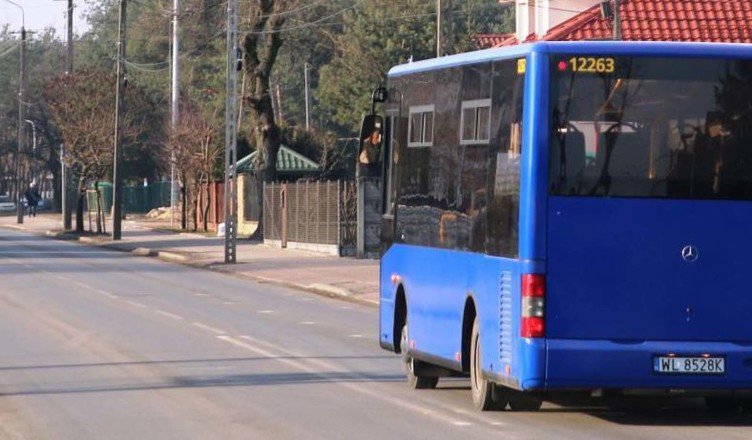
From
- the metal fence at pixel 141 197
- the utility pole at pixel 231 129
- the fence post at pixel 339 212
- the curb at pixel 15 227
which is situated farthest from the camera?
the metal fence at pixel 141 197

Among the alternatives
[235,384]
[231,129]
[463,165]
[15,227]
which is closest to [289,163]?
[15,227]

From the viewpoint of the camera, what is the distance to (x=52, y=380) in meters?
15.9

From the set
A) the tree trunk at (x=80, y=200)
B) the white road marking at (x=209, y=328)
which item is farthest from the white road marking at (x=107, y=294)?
the tree trunk at (x=80, y=200)

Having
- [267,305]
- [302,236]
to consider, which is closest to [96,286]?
[267,305]

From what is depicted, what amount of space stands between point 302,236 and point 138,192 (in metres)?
49.1

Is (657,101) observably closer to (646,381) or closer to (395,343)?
(646,381)

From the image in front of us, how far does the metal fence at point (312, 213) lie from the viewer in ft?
141

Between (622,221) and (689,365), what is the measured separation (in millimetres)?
1151

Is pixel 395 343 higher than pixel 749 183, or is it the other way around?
pixel 749 183

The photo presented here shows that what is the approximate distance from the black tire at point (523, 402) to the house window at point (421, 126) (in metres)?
2.54

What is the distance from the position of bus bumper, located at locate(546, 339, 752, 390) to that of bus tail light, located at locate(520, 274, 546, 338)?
14 cm

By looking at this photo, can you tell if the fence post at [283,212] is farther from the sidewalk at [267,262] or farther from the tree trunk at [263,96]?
the tree trunk at [263,96]

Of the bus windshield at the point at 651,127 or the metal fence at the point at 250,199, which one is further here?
the metal fence at the point at 250,199

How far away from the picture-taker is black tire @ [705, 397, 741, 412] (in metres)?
13.7
